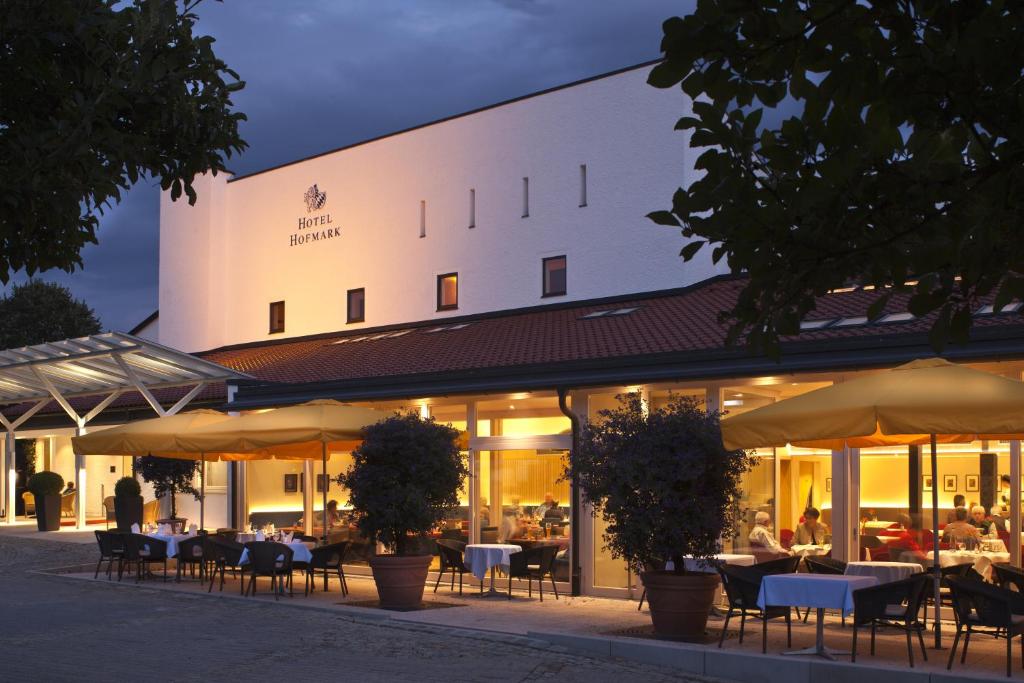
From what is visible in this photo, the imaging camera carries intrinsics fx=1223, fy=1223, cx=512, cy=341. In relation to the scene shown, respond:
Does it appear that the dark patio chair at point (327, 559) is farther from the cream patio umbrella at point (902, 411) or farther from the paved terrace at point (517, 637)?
the cream patio umbrella at point (902, 411)

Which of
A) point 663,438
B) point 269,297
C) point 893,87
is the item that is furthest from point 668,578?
point 269,297

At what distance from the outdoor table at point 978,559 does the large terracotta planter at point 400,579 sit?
6390 millimetres

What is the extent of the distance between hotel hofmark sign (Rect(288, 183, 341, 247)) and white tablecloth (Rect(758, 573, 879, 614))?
19.3m

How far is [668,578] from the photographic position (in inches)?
491

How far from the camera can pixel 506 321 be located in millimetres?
24594

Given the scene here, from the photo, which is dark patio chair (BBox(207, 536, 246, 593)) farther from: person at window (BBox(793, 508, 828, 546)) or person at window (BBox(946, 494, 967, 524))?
person at window (BBox(946, 494, 967, 524))

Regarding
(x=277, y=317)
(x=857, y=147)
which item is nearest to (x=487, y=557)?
(x=857, y=147)

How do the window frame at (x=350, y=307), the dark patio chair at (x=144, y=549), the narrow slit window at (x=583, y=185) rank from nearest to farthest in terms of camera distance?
the dark patio chair at (x=144, y=549), the narrow slit window at (x=583, y=185), the window frame at (x=350, y=307)

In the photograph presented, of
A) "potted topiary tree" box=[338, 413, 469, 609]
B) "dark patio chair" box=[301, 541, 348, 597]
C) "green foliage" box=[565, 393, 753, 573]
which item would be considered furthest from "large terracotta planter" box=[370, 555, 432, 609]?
"green foliage" box=[565, 393, 753, 573]

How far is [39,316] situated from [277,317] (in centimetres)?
2811

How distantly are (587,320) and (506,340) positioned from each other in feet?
4.95

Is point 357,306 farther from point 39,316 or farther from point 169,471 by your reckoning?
point 39,316

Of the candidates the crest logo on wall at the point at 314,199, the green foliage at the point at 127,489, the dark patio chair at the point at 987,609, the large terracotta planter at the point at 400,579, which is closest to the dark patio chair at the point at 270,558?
the large terracotta planter at the point at 400,579

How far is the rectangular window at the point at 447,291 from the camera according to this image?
2670 cm
